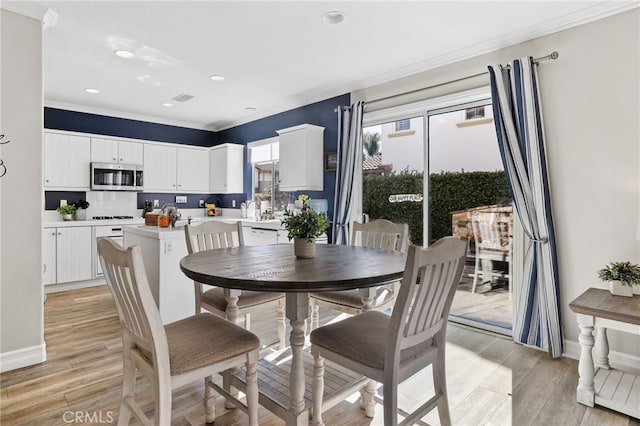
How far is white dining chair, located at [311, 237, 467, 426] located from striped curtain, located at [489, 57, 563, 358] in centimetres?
162

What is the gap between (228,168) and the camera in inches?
233

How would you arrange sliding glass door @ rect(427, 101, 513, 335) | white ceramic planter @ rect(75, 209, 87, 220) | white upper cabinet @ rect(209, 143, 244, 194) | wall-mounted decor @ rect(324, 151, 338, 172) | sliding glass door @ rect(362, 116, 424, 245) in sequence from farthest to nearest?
white upper cabinet @ rect(209, 143, 244, 194)
white ceramic planter @ rect(75, 209, 87, 220)
wall-mounted decor @ rect(324, 151, 338, 172)
sliding glass door @ rect(362, 116, 424, 245)
sliding glass door @ rect(427, 101, 513, 335)

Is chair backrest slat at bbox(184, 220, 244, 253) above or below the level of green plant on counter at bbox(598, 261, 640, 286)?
above

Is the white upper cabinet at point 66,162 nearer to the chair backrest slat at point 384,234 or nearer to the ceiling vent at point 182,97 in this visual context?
the ceiling vent at point 182,97

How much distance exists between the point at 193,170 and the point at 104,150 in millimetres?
1386

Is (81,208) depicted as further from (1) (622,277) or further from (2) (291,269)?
(1) (622,277)

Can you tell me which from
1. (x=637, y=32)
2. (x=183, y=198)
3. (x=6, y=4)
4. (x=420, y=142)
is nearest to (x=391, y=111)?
(x=420, y=142)

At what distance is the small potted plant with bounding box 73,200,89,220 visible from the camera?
506 centimetres

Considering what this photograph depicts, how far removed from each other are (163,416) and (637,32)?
11.8ft

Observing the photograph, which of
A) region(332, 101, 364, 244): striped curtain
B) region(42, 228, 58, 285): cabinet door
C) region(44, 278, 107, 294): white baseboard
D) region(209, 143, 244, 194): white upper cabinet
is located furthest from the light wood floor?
region(209, 143, 244, 194): white upper cabinet

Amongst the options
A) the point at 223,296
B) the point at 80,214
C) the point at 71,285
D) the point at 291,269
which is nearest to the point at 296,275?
the point at 291,269

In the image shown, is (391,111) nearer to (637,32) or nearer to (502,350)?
(637,32)

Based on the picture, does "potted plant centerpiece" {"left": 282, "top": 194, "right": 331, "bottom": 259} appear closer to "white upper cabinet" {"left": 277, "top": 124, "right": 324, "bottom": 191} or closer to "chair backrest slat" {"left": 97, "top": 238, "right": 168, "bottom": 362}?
"chair backrest slat" {"left": 97, "top": 238, "right": 168, "bottom": 362}

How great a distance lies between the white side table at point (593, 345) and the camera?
1998 mm
